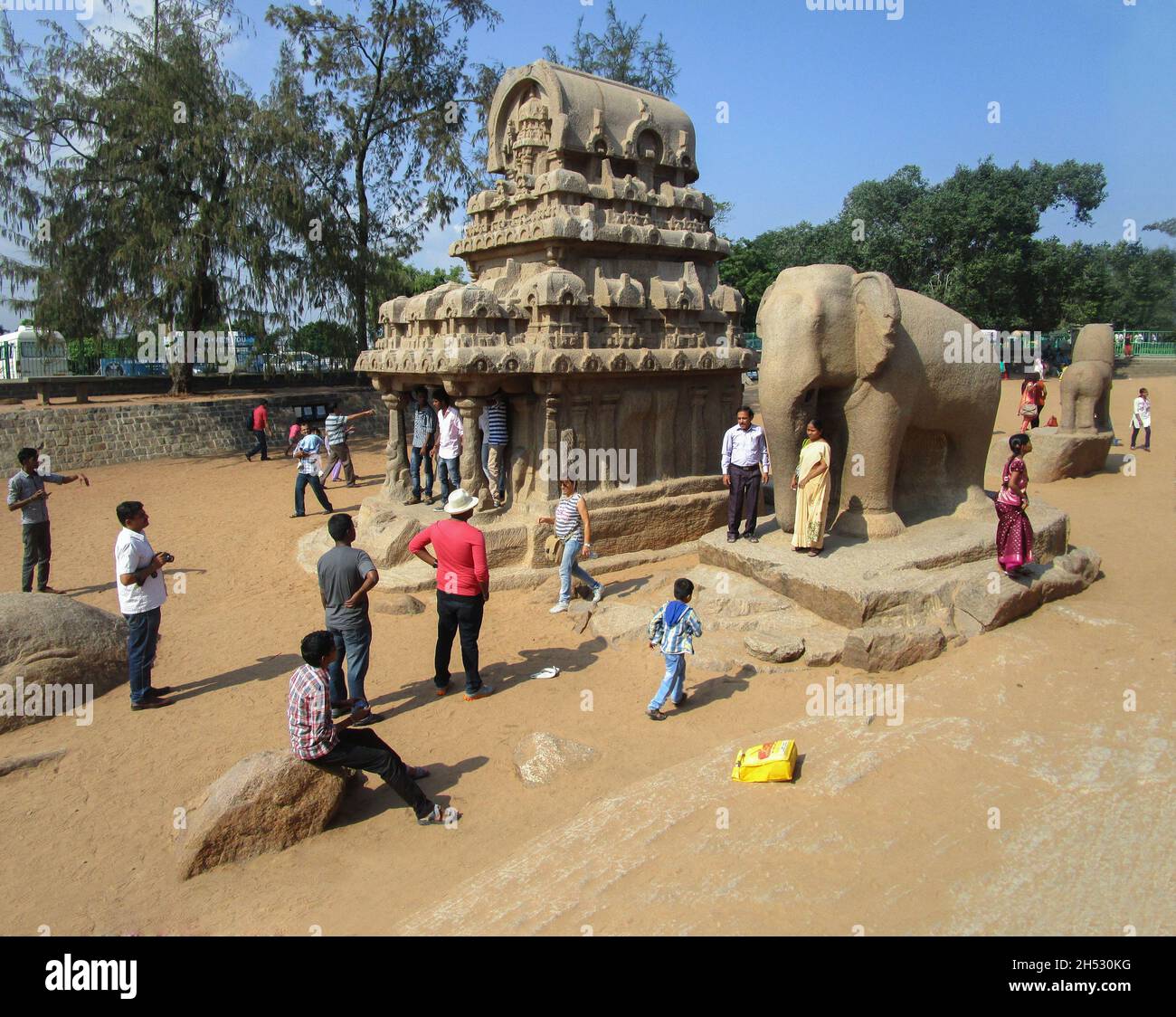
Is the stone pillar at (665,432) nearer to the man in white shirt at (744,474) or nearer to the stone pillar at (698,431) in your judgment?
the stone pillar at (698,431)

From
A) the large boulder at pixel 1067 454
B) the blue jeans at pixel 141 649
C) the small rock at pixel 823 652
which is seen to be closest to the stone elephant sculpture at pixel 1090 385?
the large boulder at pixel 1067 454

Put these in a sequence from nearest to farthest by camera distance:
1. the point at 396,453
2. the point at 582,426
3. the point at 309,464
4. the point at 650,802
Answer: the point at 650,802, the point at 582,426, the point at 396,453, the point at 309,464

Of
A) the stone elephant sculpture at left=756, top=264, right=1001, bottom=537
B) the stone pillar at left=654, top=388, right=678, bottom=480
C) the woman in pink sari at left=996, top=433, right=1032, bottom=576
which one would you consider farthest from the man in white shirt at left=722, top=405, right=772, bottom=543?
the woman in pink sari at left=996, top=433, right=1032, bottom=576

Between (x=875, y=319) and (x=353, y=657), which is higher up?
(x=875, y=319)

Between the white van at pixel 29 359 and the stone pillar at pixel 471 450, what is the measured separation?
16.7 metres

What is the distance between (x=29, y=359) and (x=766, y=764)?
2394 centimetres

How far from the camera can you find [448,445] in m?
10.1

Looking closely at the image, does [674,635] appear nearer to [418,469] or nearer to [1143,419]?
[418,469]

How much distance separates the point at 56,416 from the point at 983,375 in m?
17.3

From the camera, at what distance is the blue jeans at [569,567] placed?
8570 millimetres

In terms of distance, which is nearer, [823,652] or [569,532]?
[823,652]

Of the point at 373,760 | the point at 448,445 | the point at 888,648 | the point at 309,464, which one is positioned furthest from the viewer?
the point at 309,464

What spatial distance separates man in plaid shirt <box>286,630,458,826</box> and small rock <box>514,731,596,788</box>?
62 centimetres

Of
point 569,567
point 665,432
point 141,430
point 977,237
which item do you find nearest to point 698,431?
point 665,432
